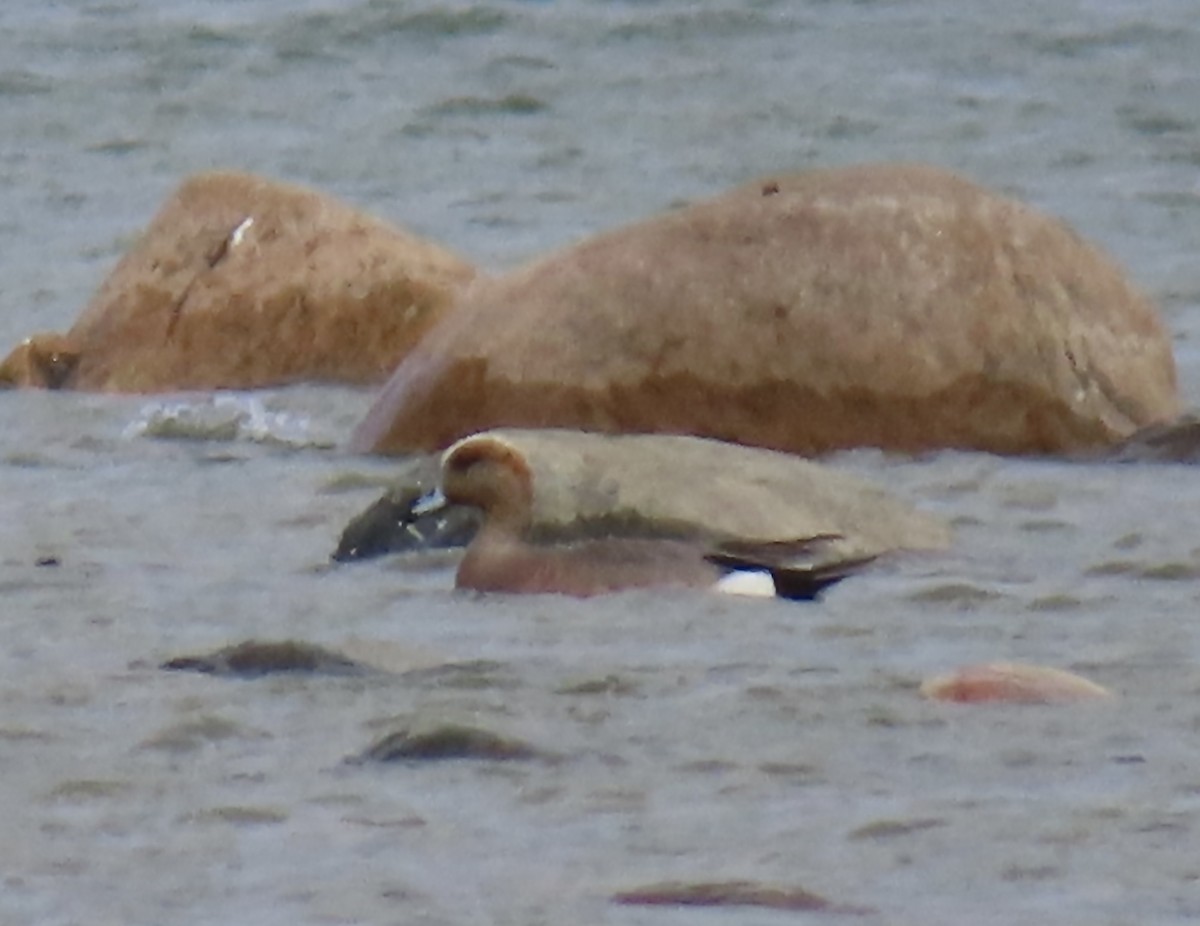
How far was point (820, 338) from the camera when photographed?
302 inches

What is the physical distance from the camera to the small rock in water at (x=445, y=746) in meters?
4.57

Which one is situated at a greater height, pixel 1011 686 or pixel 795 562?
pixel 1011 686

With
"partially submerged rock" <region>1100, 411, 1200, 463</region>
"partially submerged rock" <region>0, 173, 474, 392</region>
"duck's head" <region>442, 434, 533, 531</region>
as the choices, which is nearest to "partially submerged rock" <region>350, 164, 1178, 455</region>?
"partially submerged rock" <region>1100, 411, 1200, 463</region>

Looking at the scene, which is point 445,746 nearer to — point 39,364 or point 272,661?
point 272,661

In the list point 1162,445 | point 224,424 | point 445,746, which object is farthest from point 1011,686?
point 224,424

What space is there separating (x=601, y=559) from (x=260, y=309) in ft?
11.7

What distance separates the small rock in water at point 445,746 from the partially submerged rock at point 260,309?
4535 millimetres

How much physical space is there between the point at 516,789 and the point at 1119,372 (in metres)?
3.67

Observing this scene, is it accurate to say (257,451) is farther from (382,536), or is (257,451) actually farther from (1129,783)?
(1129,783)

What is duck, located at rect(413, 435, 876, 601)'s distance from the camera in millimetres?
5848

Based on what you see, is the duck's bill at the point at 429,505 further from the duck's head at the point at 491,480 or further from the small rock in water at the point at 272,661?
the small rock in water at the point at 272,661

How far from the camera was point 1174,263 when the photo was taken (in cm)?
1075

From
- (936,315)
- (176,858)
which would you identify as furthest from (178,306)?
(176,858)

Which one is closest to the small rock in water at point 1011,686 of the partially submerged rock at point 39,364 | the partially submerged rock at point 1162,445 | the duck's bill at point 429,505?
the duck's bill at point 429,505
